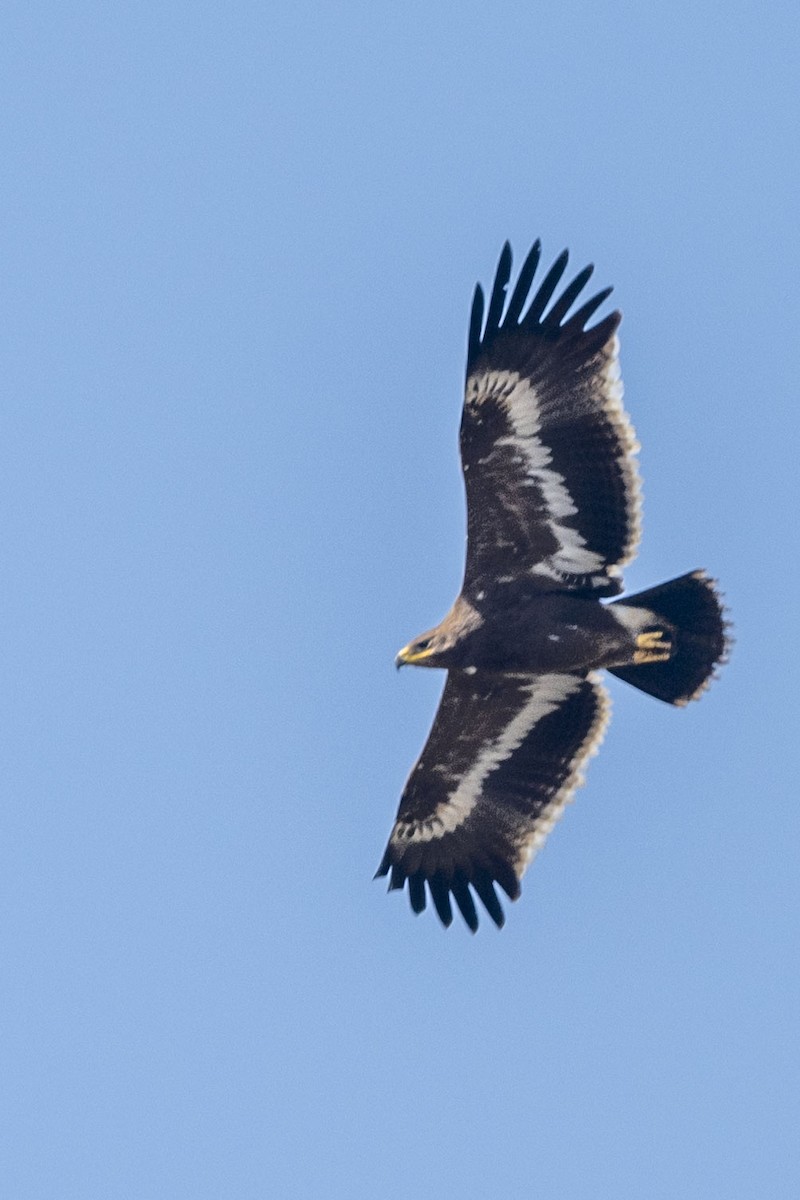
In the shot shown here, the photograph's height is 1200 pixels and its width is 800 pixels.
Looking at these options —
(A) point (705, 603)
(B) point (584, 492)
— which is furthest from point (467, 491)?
(A) point (705, 603)

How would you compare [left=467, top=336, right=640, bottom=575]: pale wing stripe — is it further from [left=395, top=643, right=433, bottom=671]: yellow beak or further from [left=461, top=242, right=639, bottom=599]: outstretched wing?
[left=395, top=643, right=433, bottom=671]: yellow beak

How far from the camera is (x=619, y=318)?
15.3m

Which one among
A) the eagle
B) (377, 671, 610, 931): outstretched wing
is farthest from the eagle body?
(377, 671, 610, 931): outstretched wing

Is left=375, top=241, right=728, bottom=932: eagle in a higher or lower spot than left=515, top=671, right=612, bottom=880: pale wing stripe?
higher

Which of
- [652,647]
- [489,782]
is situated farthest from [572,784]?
[652,647]

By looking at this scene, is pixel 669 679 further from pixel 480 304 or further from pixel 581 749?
pixel 480 304

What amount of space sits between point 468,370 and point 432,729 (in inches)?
106

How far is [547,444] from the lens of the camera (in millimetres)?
15367

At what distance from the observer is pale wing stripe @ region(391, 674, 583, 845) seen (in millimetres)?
16375

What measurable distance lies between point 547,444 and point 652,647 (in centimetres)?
155

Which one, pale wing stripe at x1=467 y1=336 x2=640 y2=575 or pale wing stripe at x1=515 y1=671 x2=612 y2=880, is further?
pale wing stripe at x1=515 y1=671 x2=612 y2=880

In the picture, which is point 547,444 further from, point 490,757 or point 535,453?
point 490,757

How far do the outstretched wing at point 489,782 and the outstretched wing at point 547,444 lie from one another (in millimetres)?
1004

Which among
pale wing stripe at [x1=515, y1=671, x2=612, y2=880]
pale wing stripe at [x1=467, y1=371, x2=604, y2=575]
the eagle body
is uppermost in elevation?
pale wing stripe at [x1=467, y1=371, x2=604, y2=575]
